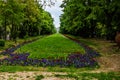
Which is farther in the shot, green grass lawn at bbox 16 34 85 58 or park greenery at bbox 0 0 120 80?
green grass lawn at bbox 16 34 85 58

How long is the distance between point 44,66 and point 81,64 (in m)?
2.78

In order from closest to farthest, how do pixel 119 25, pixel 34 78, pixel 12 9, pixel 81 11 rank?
pixel 34 78, pixel 119 25, pixel 12 9, pixel 81 11

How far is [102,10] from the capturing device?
3372 cm

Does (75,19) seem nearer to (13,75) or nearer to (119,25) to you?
(119,25)

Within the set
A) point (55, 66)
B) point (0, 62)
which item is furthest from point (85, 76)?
point (0, 62)

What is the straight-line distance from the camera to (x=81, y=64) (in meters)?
21.0

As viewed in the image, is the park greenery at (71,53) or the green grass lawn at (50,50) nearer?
the park greenery at (71,53)

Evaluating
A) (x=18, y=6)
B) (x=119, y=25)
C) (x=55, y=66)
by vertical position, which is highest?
(x=18, y=6)

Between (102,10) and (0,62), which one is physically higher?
(102,10)

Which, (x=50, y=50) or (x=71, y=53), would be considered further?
(x=50, y=50)

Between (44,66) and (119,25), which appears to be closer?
(44,66)

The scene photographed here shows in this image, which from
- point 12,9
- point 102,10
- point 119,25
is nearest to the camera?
point 119,25

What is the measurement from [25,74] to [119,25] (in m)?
17.7

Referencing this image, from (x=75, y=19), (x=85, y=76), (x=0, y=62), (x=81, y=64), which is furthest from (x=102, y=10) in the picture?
(x=75, y=19)
